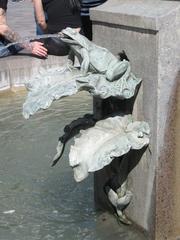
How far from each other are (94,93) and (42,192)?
4.46 ft

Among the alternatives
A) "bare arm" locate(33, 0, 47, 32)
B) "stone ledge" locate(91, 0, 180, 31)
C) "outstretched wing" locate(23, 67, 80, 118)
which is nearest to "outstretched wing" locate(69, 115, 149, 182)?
"outstretched wing" locate(23, 67, 80, 118)

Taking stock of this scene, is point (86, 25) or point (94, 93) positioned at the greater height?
point (94, 93)

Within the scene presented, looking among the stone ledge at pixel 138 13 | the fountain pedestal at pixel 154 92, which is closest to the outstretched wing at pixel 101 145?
the fountain pedestal at pixel 154 92

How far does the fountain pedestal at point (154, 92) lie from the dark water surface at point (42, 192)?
0.21m

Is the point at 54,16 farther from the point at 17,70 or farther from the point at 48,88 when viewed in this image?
the point at 48,88

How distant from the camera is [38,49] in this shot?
775 centimetres

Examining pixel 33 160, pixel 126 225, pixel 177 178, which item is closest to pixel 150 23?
pixel 177 178

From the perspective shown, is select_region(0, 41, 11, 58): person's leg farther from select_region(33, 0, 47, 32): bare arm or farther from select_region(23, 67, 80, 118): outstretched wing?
select_region(23, 67, 80, 118): outstretched wing

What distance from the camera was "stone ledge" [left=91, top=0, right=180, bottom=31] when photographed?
3.45 metres

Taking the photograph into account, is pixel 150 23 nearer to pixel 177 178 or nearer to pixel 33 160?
pixel 177 178

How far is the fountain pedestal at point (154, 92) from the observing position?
11.5ft

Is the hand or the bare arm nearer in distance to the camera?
the hand

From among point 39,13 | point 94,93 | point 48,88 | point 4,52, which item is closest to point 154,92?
point 94,93

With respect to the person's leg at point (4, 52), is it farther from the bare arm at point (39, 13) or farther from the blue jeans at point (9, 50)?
the bare arm at point (39, 13)
